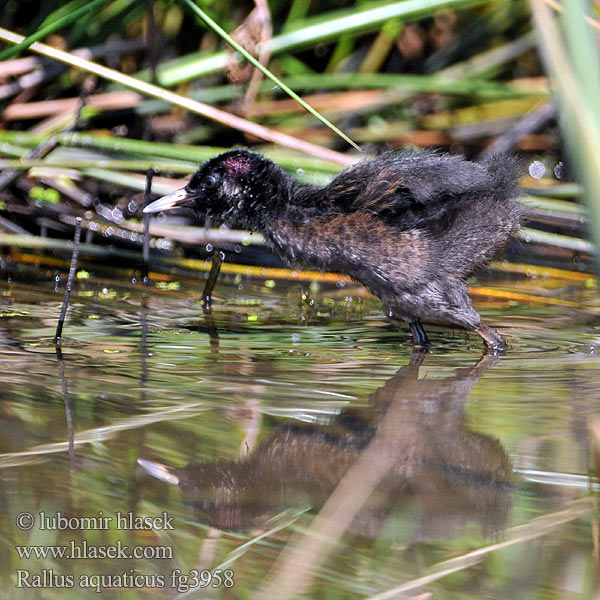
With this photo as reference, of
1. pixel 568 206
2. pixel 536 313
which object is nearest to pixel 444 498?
pixel 536 313

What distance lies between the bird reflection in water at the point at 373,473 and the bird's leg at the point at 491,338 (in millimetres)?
908

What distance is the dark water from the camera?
5.37 ft

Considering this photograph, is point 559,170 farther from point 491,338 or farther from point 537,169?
point 491,338

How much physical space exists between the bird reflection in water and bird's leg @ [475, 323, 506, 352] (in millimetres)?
908

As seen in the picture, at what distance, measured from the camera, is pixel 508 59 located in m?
6.86

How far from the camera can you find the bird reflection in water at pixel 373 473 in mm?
1859

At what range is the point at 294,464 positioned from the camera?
2.15 m

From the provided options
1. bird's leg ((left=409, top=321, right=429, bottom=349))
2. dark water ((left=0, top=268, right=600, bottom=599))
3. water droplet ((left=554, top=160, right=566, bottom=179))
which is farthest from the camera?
water droplet ((left=554, top=160, right=566, bottom=179))

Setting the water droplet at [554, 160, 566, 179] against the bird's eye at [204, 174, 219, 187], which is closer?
the bird's eye at [204, 174, 219, 187]

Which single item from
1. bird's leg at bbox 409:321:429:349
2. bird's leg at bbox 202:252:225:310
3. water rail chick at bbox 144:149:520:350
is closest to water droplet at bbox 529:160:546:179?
water rail chick at bbox 144:149:520:350

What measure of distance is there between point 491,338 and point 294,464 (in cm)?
158

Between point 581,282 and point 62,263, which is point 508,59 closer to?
point 581,282

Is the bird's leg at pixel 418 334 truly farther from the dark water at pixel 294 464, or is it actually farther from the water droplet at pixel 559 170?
the water droplet at pixel 559 170

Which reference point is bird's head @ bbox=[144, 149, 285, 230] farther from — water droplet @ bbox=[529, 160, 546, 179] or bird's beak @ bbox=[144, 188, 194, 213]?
water droplet @ bbox=[529, 160, 546, 179]
